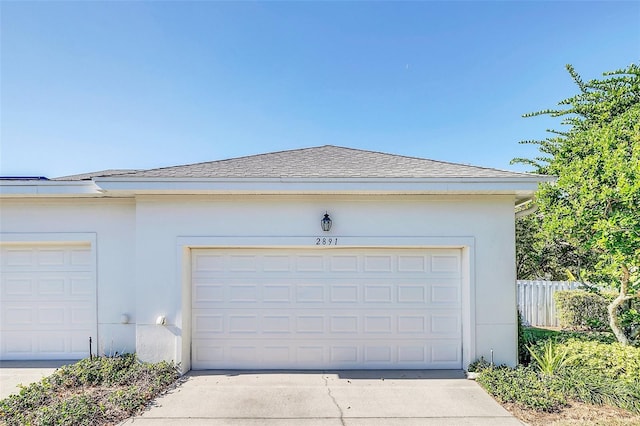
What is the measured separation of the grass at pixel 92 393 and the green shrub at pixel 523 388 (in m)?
4.91

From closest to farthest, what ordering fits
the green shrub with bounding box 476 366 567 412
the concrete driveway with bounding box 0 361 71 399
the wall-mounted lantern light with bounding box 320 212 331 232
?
the green shrub with bounding box 476 366 567 412, the concrete driveway with bounding box 0 361 71 399, the wall-mounted lantern light with bounding box 320 212 331 232

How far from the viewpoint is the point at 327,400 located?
444cm

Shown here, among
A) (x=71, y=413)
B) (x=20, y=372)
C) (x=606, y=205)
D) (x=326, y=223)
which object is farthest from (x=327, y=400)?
(x=20, y=372)

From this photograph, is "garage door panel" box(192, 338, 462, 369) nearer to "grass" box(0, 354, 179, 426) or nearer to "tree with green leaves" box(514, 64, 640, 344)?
"grass" box(0, 354, 179, 426)

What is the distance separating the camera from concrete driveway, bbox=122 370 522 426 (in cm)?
389

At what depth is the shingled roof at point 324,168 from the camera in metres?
5.38

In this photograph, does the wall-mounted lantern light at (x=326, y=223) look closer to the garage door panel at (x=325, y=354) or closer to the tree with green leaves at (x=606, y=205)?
the garage door panel at (x=325, y=354)

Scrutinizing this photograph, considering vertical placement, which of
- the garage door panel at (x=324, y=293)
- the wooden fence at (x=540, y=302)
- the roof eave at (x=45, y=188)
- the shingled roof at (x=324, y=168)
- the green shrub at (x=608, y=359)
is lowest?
the wooden fence at (x=540, y=302)

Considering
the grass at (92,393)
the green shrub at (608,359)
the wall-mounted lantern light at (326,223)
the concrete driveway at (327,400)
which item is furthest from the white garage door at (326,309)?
the green shrub at (608,359)

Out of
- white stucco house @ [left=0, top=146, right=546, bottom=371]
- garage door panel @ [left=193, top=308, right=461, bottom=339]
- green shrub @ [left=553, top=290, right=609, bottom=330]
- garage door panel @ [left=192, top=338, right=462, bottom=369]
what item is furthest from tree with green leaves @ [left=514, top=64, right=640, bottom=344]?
green shrub @ [left=553, top=290, right=609, bottom=330]

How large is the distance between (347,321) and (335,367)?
2.74 feet

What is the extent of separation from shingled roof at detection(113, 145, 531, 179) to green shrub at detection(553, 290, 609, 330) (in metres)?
6.37

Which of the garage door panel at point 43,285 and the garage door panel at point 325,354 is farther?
the garage door panel at point 43,285

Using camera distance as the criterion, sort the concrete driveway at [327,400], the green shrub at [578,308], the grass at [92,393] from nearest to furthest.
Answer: the grass at [92,393] < the concrete driveway at [327,400] < the green shrub at [578,308]
